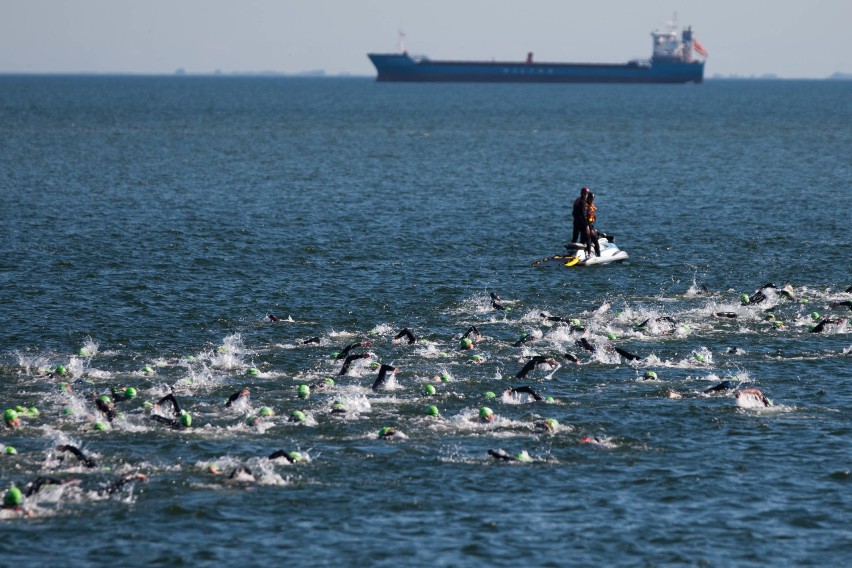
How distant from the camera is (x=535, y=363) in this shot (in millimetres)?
34781

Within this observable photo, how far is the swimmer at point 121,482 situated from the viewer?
2577 cm

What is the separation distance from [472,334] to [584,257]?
14.3m

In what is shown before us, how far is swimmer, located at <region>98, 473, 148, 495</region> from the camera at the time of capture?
2577 cm

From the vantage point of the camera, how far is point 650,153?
118500 mm

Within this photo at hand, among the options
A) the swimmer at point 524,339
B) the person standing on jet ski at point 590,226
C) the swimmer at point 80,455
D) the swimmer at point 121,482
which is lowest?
the swimmer at point 121,482

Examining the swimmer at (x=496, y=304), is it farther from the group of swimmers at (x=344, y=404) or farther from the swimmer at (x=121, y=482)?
the swimmer at (x=121, y=482)

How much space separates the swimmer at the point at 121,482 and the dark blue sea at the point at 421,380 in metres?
0.06

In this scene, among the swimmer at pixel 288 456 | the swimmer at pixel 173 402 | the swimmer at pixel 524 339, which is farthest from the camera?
the swimmer at pixel 524 339

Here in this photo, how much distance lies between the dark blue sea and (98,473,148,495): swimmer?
61 mm

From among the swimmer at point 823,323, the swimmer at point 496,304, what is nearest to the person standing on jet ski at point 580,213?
the swimmer at point 496,304

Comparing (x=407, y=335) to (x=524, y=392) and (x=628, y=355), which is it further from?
(x=524, y=392)

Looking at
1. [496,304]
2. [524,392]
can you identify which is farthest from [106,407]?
[496,304]

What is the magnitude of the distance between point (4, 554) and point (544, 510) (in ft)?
34.4

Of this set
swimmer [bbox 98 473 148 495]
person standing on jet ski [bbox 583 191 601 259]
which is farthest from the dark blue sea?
person standing on jet ski [bbox 583 191 601 259]
